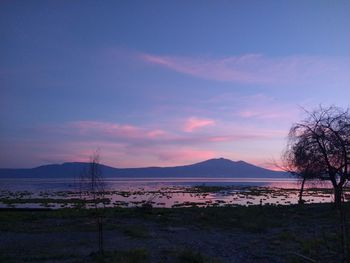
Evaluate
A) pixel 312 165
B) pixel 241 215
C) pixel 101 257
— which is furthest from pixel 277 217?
pixel 101 257

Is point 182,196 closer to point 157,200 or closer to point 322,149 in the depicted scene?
point 157,200

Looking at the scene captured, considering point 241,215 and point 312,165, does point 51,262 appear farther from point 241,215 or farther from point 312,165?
point 312,165

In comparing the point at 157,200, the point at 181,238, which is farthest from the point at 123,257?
the point at 157,200

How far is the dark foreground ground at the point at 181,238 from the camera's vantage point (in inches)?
595

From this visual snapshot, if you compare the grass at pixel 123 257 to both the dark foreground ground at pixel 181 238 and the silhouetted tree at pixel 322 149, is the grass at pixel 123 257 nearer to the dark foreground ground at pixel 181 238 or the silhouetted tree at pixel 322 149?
the dark foreground ground at pixel 181 238

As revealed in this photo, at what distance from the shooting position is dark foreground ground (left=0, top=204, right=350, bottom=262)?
15125mm

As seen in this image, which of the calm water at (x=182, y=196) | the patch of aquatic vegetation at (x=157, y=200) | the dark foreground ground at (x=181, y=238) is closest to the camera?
the dark foreground ground at (x=181, y=238)

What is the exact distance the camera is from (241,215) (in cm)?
2909

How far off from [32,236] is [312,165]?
1849cm

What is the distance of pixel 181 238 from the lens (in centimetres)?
1997

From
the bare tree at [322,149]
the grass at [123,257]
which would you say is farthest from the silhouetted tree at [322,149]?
the grass at [123,257]

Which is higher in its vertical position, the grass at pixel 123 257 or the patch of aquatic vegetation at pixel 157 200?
the grass at pixel 123 257

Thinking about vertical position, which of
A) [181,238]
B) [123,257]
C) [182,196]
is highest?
[123,257]

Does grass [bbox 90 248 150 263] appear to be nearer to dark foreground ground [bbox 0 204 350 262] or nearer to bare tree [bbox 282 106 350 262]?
dark foreground ground [bbox 0 204 350 262]
